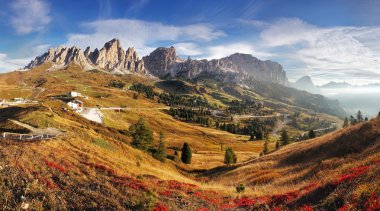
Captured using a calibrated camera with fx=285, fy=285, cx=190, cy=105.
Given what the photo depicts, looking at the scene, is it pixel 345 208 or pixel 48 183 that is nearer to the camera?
pixel 345 208

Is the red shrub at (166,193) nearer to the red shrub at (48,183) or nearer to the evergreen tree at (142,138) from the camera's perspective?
the red shrub at (48,183)

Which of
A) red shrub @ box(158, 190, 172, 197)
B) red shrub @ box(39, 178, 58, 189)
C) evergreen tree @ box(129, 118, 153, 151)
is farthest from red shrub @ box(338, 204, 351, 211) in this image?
evergreen tree @ box(129, 118, 153, 151)

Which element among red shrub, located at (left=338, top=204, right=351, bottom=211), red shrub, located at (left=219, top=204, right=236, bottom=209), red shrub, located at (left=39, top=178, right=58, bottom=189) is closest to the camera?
red shrub, located at (left=338, top=204, right=351, bottom=211)

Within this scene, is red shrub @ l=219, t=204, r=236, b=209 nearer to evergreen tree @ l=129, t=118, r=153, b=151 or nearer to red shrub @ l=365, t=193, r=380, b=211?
red shrub @ l=365, t=193, r=380, b=211

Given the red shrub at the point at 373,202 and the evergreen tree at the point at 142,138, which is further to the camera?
the evergreen tree at the point at 142,138

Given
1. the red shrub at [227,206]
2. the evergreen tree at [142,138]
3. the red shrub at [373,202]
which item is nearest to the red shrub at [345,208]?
the red shrub at [373,202]

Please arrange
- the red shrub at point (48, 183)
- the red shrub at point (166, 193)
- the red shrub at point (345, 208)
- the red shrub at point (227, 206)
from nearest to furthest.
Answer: the red shrub at point (345, 208) < the red shrub at point (48, 183) < the red shrub at point (227, 206) < the red shrub at point (166, 193)

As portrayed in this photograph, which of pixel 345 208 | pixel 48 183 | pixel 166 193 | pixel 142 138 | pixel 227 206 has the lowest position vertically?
pixel 142 138

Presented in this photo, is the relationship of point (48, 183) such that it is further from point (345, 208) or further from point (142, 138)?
point (142, 138)

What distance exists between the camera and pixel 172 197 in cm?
→ 2405

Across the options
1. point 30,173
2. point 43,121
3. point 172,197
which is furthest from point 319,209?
point 43,121

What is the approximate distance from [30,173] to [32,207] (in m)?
5.68

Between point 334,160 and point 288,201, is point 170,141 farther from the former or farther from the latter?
point 288,201

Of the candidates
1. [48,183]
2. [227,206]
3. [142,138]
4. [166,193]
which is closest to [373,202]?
[227,206]
